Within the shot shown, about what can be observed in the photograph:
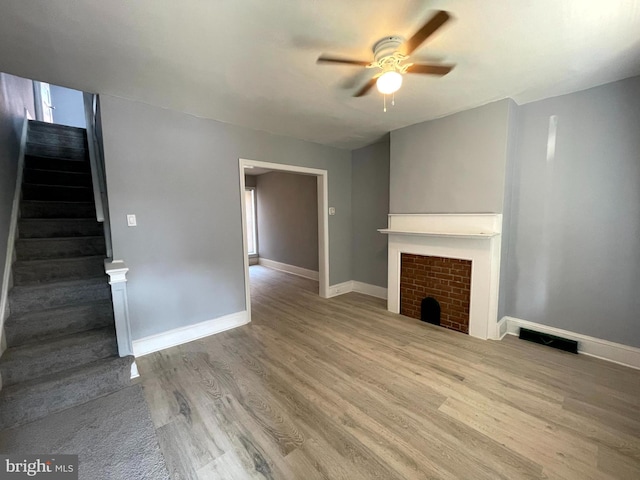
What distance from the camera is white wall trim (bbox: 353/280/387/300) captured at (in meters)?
4.17

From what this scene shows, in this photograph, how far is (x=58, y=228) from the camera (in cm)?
279

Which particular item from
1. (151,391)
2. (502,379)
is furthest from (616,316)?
(151,391)

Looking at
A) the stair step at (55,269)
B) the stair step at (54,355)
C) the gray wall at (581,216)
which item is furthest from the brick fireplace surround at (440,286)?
the stair step at (55,269)

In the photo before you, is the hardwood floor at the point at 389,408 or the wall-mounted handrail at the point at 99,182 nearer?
the hardwood floor at the point at 389,408

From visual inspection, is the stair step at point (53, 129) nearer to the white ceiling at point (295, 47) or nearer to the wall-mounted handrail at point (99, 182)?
the wall-mounted handrail at point (99, 182)

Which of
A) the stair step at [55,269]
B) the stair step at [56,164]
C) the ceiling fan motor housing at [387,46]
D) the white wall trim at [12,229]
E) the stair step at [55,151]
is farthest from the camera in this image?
the stair step at [55,151]

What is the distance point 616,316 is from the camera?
229 centimetres

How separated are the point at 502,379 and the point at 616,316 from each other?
4.19ft

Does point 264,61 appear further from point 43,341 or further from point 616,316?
point 616,316

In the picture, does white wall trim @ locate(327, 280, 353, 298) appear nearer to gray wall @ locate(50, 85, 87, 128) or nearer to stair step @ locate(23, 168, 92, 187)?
stair step @ locate(23, 168, 92, 187)

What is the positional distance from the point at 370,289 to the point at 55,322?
12.6 feet

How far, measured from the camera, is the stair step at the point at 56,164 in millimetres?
3262

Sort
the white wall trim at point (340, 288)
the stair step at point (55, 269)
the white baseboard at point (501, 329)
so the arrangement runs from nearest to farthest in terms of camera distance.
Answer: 1. the stair step at point (55, 269)
2. the white baseboard at point (501, 329)
3. the white wall trim at point (340, 288)

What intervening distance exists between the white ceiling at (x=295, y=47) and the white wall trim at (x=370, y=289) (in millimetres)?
2755
